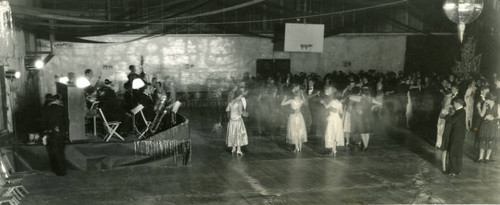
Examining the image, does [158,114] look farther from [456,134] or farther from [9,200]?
[456,134]

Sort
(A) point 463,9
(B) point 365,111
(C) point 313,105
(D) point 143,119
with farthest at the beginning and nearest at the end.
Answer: (C) point 313,105 < (D) point 143,119 < (B) point 365,111 < (A) point 463,9

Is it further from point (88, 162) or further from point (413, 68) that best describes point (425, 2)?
point (88, 162)

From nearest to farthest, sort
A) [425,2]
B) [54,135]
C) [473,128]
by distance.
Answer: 1. [54,135]
2. [473,128]
3. [425,2]

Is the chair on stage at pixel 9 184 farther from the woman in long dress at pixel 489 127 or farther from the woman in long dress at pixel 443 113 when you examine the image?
the woman in long dress at pixel 489 127

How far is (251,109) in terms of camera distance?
55.9ft

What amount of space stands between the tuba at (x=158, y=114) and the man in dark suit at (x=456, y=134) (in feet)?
24.5

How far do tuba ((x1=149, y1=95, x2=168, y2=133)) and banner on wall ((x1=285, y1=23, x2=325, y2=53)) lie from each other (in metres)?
8.58

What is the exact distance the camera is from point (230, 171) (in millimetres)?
11102

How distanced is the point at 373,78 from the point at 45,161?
13.5 meters

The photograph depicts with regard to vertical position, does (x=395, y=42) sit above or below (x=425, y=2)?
below

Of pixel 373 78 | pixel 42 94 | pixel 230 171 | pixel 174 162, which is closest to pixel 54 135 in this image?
pixel 174 162

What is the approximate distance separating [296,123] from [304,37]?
909 centimetres

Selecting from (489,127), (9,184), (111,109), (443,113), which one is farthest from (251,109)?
(9,184)

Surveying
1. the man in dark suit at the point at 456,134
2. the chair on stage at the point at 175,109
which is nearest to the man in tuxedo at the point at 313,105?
the chair on stage at the point at 175,109
